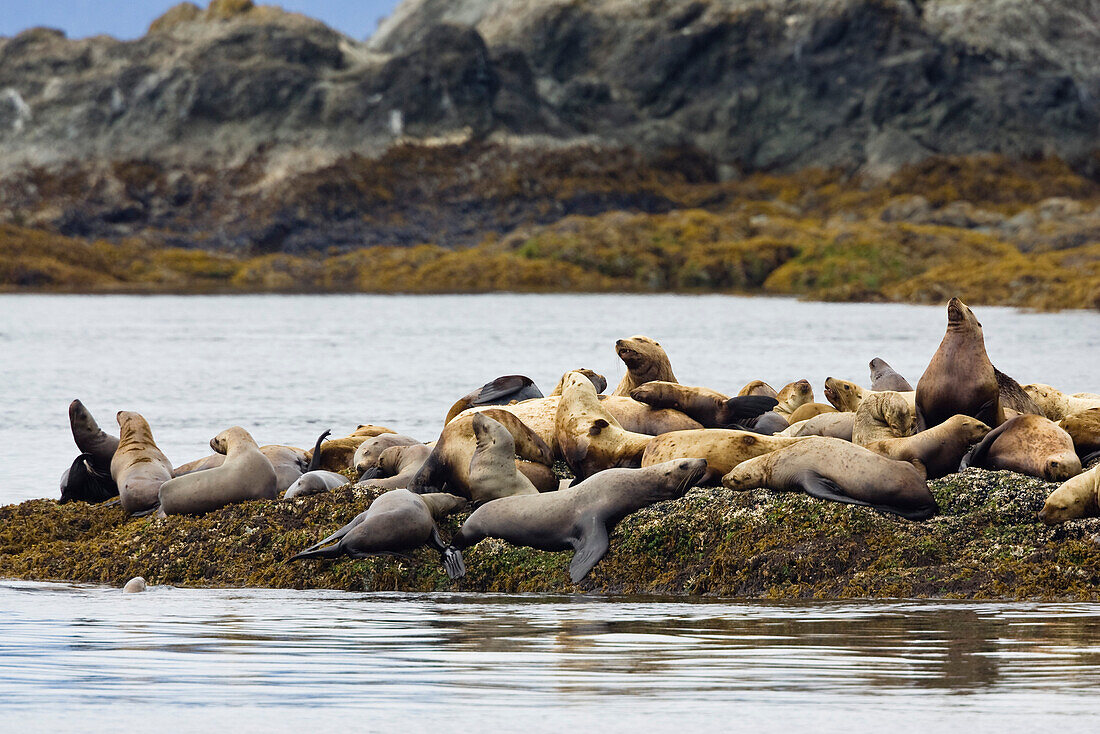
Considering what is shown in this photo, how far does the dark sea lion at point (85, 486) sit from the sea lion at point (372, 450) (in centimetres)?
196

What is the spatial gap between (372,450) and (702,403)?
278cm

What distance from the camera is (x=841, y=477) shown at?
30.1 ft

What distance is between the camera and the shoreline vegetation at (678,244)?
9169 cm

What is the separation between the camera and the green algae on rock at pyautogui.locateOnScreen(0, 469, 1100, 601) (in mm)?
8500

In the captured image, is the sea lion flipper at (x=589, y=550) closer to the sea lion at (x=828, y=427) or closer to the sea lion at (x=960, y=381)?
the sea lion at (x=828, y=427)

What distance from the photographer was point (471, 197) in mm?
160250

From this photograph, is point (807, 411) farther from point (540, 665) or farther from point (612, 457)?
point (540, 665)

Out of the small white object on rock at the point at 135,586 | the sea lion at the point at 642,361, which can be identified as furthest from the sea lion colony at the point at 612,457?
the small white object on rock at the point at 135,586

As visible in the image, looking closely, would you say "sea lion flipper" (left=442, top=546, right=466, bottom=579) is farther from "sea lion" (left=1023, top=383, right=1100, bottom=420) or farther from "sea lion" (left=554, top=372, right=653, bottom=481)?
"sea lion" (left=1023, top=383, right=1100, bottom=420)

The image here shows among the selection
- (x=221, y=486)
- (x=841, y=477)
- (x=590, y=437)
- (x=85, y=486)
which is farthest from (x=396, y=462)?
(x=841, y=477)

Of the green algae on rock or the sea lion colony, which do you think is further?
the sea lion colony

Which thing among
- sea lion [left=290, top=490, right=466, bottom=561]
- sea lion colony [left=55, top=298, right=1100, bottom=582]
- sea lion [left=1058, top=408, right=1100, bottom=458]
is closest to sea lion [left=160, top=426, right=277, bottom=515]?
sea lion colony [left=55, top=298, right=1100, bottom=582]

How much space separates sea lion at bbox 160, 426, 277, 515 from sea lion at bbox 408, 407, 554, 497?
3.88 feet

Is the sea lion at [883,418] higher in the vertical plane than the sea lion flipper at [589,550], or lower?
higher
